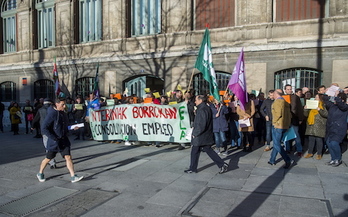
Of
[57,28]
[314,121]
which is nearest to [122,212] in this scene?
[314,121]

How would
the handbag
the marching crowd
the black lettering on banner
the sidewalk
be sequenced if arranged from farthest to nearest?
1. the handbag
2. the black lettering on banner
3. the marching crowd
4. the sidewalk

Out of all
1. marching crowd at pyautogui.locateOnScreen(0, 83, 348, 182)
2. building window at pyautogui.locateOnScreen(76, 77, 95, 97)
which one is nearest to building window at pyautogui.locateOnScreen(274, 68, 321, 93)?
marching crowd at pyautogui.locateOnScreen(0, 83, 348, 182)

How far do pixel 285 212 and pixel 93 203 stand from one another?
2.96 meters

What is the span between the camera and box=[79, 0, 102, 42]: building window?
1752 centimetres

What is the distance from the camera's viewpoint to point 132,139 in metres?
10.1

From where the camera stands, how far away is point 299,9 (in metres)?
12.7

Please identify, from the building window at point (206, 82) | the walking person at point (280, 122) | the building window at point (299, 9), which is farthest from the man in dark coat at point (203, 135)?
the building window at point (299, 9)

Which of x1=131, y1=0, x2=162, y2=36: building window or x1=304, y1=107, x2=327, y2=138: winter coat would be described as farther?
x1=131, y1=0, x2=162, y2=36: building window

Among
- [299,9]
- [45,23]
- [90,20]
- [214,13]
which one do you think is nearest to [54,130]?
[214,13]

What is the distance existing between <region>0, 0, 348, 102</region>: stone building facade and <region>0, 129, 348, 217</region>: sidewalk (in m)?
5.77

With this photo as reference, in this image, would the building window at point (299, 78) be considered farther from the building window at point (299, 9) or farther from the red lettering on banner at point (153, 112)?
the red lettering on banner at point (153, 112)

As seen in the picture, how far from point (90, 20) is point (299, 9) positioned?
11862mm

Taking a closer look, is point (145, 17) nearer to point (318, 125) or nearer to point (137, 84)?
point (137, 84)

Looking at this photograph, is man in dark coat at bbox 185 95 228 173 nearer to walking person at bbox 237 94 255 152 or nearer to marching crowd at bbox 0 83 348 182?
marching crowd at bbox 0 83 348 182
